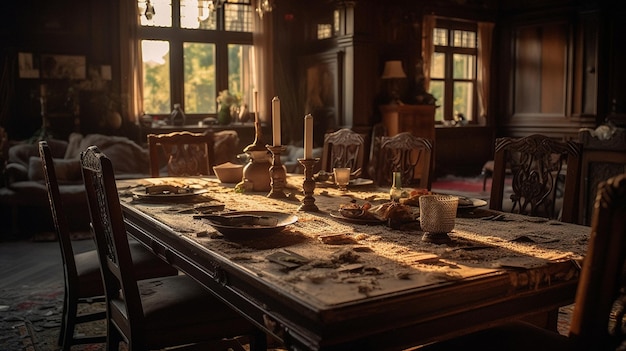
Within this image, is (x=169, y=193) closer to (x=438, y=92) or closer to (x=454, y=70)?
(x=438, y=92)

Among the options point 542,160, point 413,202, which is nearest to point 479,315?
point 413,202

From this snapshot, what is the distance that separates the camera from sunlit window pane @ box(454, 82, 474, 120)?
Answer: 1018 cm

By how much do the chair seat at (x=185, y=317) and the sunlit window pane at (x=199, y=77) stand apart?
6.65m

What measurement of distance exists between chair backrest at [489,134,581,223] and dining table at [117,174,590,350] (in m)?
0.31

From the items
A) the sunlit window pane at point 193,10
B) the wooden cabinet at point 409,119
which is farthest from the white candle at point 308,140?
the wooden cabinet at point 409,119

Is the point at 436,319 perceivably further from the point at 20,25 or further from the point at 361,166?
the point at 20,25

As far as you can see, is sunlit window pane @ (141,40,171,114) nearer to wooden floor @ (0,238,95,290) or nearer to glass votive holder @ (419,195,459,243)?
wooden floor @ (0,238,95,290)

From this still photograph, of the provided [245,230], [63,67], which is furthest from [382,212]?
[63,67]

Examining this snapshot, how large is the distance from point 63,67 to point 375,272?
6909 millimetres

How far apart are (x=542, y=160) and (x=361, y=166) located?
117 centimetres

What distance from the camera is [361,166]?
3508mm

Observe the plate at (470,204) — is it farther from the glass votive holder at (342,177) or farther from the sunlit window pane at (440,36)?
the sunlit window pane at (440,36)

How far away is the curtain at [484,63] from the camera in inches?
393

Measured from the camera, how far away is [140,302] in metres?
1.89
